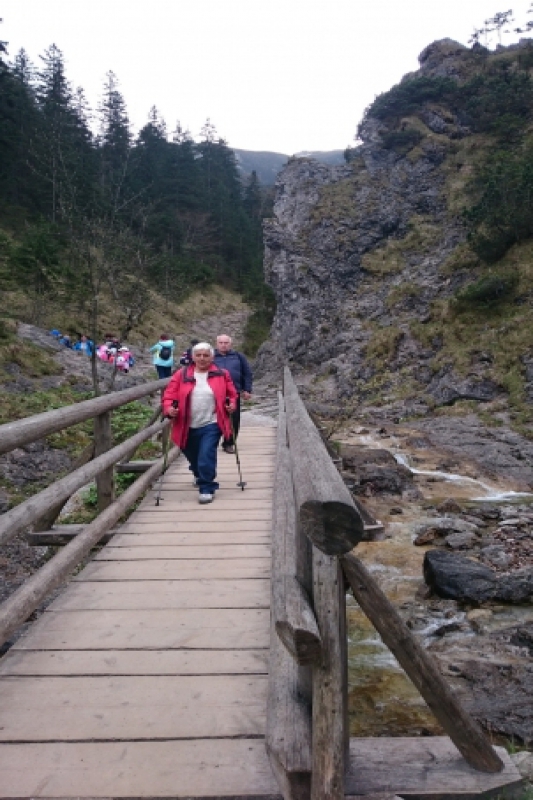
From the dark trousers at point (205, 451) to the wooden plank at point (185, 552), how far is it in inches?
59.6

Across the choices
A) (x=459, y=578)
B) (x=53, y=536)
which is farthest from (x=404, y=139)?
(x=53, y=536)

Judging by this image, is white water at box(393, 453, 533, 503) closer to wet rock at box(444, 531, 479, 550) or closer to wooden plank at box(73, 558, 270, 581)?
wet rock at box(444, 531, 479, 550)

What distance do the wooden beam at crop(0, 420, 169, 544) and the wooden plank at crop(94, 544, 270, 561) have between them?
0.72 metres

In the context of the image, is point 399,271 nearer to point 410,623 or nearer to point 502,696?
point 410,623

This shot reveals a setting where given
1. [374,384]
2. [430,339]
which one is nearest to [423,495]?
[374,384]

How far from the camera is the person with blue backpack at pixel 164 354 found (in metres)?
14.5

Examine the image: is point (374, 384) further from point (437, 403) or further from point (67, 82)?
point (67, 82)

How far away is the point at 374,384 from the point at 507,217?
409 inches

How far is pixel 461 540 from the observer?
326 inches

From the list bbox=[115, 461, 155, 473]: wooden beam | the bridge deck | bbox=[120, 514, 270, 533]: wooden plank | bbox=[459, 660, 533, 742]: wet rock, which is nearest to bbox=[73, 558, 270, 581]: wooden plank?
the bridge deck

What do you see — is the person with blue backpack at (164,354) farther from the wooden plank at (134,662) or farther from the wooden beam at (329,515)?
the wooden beam at (329,515)

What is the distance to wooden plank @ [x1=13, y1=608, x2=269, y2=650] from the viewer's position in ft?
10.5

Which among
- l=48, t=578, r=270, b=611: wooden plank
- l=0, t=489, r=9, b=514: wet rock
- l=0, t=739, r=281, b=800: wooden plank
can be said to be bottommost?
l=0, t=489, r=9, b=514: wet rock

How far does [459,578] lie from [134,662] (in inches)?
185
